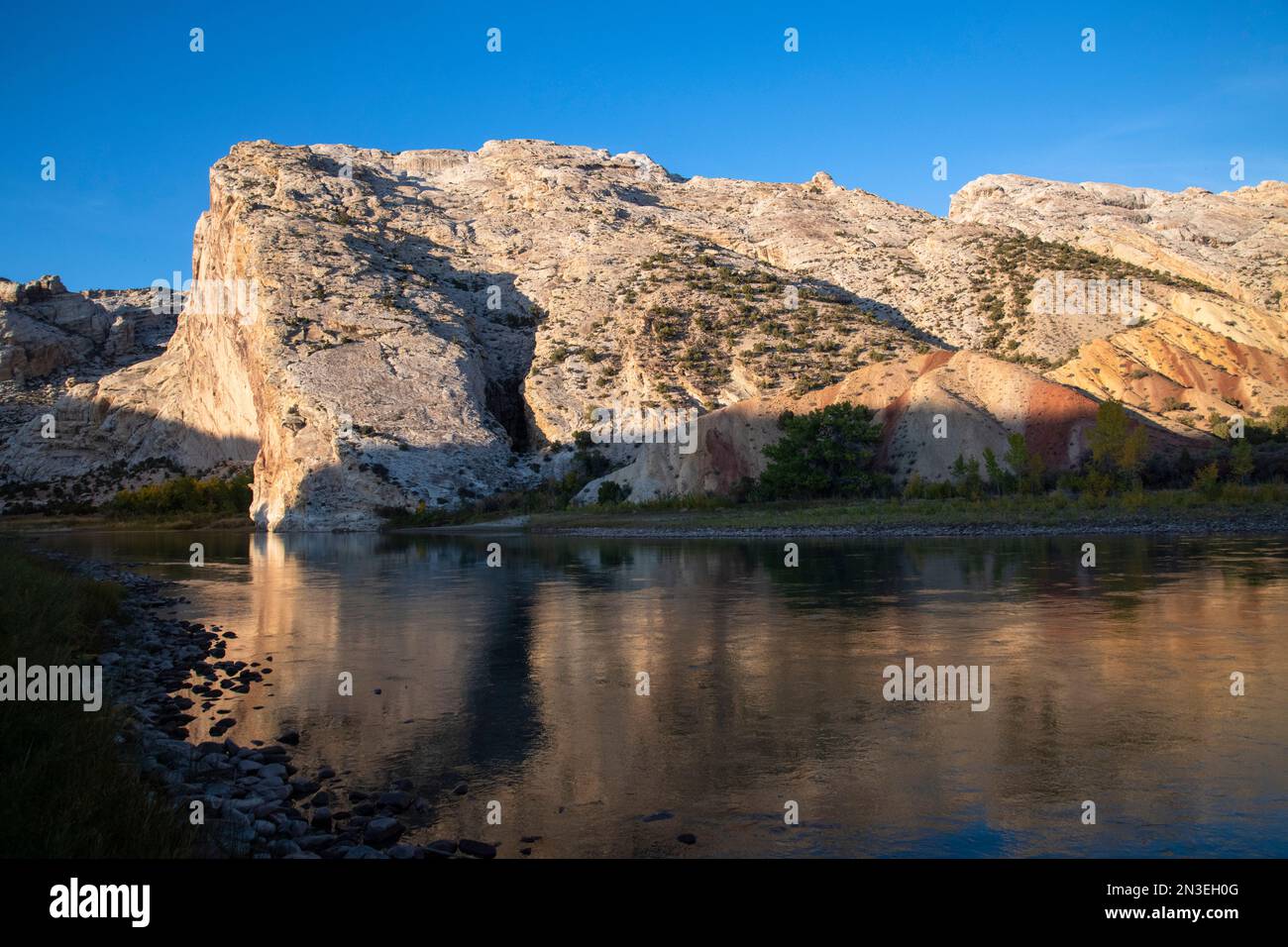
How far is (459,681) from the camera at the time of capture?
677 inches

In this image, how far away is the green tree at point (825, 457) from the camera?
7206 centimetres

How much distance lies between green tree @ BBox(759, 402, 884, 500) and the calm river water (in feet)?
130

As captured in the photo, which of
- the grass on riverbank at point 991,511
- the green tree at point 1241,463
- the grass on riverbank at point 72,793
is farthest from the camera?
the green tree at point 1241,463

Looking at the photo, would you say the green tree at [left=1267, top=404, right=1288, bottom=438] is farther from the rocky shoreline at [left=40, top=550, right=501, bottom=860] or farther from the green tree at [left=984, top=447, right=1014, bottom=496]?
the rocky shoreline at [left=40, top=550, right=501, bottom=860]

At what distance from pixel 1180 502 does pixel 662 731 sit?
5347 centimetres

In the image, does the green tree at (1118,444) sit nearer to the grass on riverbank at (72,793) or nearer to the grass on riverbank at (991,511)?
the grass on riverbank at (991,511)

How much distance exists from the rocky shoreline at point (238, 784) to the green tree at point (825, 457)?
5683 centimetres

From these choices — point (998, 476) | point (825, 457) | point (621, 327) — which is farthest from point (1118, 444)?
point (621, 327)

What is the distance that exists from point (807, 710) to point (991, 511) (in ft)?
158

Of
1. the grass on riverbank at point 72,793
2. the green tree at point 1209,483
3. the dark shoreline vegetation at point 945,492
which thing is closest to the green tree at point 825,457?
the dark shoreline vegetation at point 945,492

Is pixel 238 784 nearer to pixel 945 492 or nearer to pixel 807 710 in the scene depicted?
pixel 807 710

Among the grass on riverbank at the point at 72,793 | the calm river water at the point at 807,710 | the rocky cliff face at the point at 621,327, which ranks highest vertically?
the rocky cliff face at the point at 621,327
